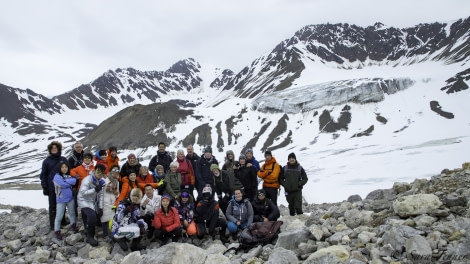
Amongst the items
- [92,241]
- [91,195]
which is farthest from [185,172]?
[92,241]

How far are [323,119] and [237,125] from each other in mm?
23524

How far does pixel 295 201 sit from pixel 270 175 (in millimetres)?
1331

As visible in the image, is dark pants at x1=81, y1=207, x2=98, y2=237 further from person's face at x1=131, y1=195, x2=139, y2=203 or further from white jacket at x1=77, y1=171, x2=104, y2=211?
person's face at x1=131, y1=195, x2=139, y2=203

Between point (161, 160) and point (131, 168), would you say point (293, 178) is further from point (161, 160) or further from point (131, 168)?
point (131, 168)

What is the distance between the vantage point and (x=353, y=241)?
673 centimetres

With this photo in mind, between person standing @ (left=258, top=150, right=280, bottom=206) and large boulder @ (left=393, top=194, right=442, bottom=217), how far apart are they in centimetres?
430

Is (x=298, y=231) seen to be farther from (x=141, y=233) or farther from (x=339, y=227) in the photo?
(x=141, y=233)

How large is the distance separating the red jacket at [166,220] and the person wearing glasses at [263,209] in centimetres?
231

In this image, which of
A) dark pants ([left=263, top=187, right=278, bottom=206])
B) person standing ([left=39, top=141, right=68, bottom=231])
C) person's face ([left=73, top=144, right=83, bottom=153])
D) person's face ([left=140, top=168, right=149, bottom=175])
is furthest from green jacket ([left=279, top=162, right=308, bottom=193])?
person standing ([left=39, top=141, right=68, bottom=231])

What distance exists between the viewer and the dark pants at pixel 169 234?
9.36 metres

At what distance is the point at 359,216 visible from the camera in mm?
8195

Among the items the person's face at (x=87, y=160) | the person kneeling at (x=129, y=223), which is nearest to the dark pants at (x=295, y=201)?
the person kneeling at (x=129, y=223)

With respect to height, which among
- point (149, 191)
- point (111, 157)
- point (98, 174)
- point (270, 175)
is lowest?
point (270, 175)

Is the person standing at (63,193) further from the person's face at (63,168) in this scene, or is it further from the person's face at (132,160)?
the person's face at (132,160)
